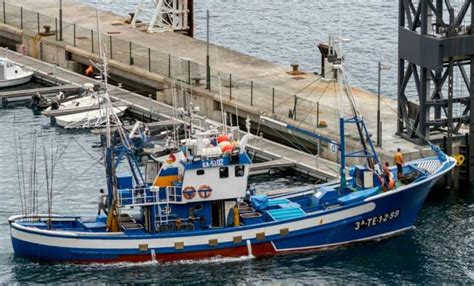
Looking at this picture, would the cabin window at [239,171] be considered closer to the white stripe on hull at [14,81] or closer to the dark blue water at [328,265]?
the dark blue water at [328,265]

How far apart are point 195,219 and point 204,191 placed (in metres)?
1.50

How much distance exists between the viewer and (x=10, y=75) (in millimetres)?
117875

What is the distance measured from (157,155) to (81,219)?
4.77 m

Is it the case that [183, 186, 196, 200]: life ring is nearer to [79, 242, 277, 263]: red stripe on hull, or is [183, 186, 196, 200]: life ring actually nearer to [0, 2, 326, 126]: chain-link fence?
[79, 242, 277, 263]: red stripe on hull

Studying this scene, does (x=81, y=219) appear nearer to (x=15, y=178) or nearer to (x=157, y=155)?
(x=157, y=155)

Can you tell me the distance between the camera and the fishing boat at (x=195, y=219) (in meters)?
82.8

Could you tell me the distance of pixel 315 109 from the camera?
101 meters

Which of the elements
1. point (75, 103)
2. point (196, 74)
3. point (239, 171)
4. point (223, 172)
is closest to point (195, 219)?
point (223, 172)

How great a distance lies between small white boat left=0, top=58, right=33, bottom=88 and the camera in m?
117

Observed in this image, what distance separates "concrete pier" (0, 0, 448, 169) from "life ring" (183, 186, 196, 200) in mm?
12664

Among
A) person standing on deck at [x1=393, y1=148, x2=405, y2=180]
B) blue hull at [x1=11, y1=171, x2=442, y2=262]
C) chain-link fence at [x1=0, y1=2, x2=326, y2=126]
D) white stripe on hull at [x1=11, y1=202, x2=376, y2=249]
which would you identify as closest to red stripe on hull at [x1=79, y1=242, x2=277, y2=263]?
blue hull at [x1=11, y1=171, x2=442, y2=262]

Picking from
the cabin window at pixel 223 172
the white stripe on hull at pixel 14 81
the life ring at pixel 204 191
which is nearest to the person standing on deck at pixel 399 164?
the cabin window at pixel 223 172

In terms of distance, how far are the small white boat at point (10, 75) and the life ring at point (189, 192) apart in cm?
3713

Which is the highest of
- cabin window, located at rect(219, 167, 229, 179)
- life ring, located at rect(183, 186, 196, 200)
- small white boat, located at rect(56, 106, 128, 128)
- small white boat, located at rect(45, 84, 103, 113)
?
cabin window, located at rect(219, 167, 229, 179)
